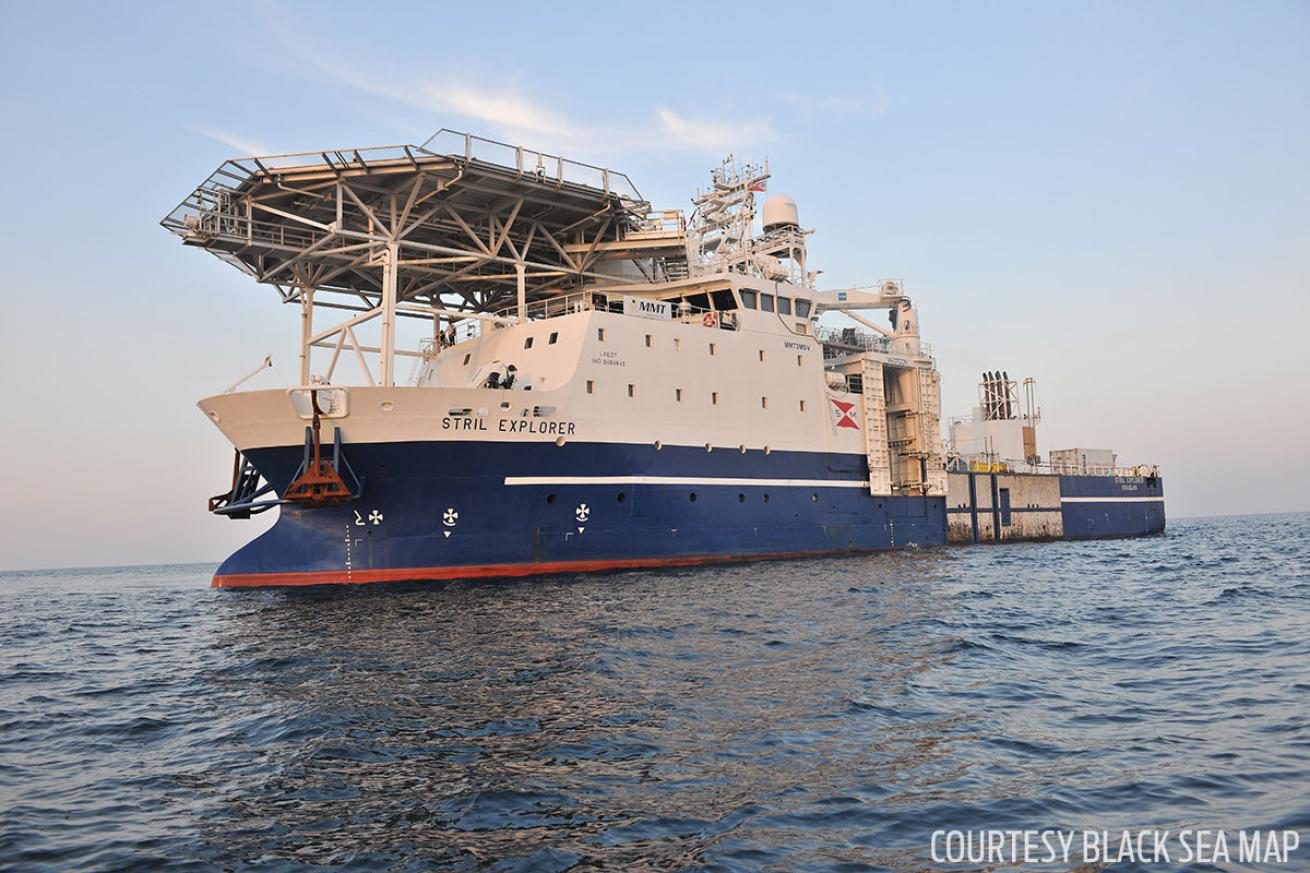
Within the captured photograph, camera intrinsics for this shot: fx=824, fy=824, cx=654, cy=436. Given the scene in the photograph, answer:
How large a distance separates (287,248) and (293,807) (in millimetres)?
→ 22659

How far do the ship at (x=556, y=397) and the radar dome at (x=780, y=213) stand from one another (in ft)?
0.33

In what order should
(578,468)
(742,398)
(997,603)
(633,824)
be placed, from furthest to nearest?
(742,398) < (578,468) < (997,603) < (633,824)

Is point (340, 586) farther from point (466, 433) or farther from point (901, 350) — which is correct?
point (901, 350)

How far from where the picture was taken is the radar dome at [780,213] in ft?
114

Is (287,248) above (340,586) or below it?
above

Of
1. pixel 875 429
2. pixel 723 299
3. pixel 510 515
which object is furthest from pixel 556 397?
pixel 875 429

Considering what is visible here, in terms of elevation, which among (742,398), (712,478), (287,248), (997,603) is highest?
(287,248)

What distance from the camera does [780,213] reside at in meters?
34.8

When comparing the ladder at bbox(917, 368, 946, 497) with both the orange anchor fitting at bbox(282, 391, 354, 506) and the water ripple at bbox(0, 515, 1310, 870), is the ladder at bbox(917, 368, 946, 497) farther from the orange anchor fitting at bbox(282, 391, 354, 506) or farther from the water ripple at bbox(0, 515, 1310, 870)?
the orange anchor fitting at bbox(282, 391, 354, 506)

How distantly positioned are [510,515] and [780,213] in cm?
1930

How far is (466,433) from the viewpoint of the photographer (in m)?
21.7

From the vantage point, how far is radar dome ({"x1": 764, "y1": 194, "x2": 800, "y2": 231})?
3475 centimetres

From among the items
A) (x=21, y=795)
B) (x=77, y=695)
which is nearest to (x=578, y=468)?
(x=77, y=695)

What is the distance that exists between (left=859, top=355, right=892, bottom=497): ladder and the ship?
0.10m
